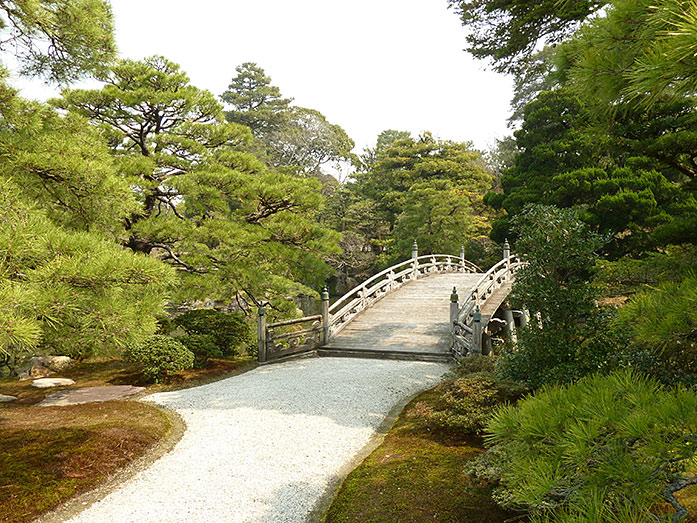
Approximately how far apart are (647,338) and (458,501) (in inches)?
87.8

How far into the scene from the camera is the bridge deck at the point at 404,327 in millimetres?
10258

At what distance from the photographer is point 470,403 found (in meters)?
5.16

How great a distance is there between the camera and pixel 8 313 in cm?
254

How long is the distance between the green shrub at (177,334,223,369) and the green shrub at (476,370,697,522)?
808cm

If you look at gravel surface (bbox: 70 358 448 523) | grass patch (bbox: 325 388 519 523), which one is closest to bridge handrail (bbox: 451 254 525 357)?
gravel surface (bbox: 70 358 448 523)

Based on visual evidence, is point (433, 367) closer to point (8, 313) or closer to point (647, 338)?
point (647, 338)

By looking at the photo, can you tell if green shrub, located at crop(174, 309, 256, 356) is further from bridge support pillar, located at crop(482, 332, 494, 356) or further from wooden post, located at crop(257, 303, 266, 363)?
bridge support pillar, located at crop(482, 332, 494, 356)

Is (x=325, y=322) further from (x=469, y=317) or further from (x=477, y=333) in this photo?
(x=477, y=333)

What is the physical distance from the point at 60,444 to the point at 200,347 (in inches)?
167

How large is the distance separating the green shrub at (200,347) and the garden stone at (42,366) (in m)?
2.50

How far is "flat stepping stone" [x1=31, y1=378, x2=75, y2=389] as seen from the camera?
739 centimetres

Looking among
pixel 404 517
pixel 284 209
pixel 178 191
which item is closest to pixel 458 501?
pixel 404 517

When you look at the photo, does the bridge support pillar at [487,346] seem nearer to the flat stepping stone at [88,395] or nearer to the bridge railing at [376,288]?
the bridge railing at [376,288]

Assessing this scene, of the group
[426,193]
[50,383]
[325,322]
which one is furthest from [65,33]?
[426,193]
